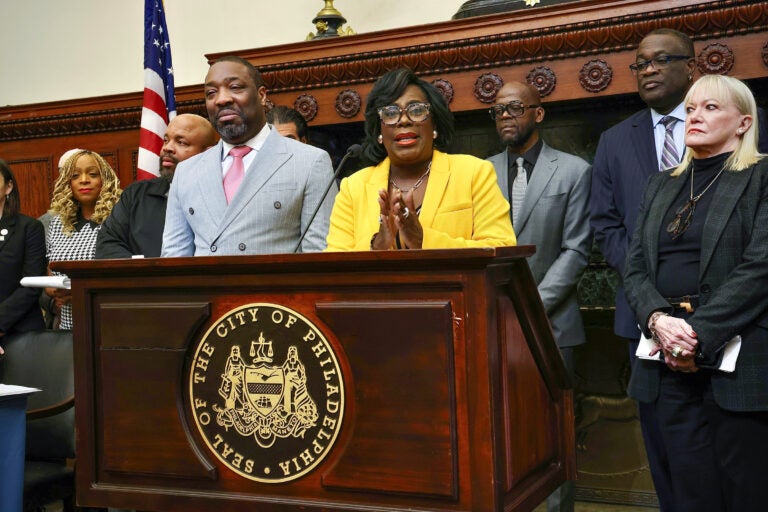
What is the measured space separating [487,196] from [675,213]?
24.6 inches

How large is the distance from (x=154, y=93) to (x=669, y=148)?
2.94 meters

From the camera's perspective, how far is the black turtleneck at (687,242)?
2629mm

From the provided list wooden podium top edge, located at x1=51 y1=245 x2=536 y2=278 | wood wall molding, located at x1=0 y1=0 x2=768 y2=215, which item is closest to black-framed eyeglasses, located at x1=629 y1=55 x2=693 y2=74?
wood wall molding, located at x1=0 y1=0 x2=768 y2=215

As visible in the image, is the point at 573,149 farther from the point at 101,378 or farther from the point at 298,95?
the point at 101,378

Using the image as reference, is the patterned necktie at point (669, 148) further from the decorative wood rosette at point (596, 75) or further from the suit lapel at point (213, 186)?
the suit lapel at point (213, 186)

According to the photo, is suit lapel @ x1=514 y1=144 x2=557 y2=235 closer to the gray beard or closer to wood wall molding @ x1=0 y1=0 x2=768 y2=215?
wood wall molding @ x1=0 y1=0 x2=768 y2=215

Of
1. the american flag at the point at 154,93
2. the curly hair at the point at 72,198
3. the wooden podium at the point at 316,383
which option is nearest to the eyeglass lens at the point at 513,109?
the wooden podium at the point at 316,383

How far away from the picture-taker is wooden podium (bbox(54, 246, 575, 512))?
5.73ft

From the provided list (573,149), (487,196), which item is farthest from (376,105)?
(573,149)

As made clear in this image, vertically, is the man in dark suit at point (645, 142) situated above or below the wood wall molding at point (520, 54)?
below

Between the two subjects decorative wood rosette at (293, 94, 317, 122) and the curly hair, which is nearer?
the curly hair

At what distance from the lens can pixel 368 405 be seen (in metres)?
1.82

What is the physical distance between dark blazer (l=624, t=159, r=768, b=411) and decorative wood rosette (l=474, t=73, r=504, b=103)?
4.94 feet

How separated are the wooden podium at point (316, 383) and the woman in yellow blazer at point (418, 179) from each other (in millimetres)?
491
